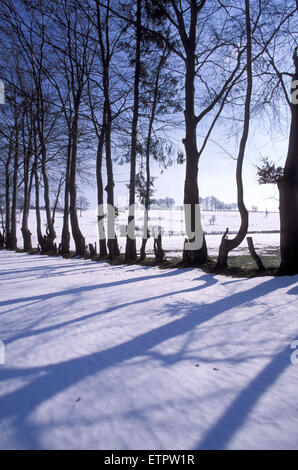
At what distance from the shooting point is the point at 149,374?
225 centimetres

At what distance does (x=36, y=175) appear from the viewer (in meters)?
18.5

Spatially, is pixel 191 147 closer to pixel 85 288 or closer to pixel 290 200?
pixel 290 200

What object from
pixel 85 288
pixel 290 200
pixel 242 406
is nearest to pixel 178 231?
pixel 290 200

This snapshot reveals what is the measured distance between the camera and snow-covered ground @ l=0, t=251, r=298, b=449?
Result: 1.59 metres

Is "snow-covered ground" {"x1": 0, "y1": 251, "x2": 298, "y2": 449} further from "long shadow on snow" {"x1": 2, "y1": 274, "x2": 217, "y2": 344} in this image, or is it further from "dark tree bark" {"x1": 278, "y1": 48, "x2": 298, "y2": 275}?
"dark tree bark" {"x1": 278, "y1": 48, "x2": 298, "y2": 275}

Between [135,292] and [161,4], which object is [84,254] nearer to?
[135,292]

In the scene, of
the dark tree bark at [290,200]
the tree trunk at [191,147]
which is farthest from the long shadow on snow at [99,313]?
the tree trunk at [191,147]

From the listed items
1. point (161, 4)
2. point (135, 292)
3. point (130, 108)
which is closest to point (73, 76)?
point (130, 108)

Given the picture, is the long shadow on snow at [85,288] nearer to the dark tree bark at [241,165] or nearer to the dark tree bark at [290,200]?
the dark tree bark at [241,165]

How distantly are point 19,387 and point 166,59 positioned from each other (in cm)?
1361

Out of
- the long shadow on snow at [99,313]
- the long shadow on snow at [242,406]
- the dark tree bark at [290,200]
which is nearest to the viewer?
the long shadow on snow at [242,406]

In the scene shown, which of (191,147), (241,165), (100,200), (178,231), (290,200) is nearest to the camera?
(290,200)

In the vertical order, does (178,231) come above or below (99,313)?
above

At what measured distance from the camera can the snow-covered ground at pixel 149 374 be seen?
1592 mm
